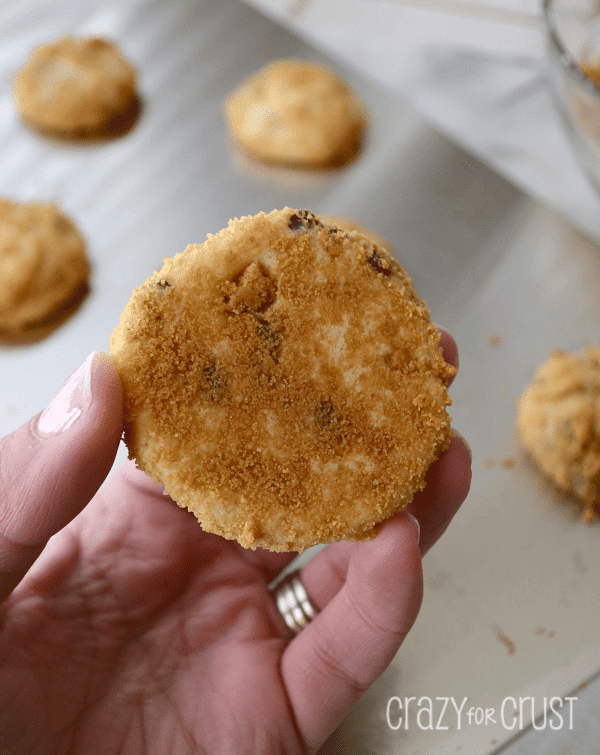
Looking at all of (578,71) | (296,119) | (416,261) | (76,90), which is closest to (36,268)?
(76,90)

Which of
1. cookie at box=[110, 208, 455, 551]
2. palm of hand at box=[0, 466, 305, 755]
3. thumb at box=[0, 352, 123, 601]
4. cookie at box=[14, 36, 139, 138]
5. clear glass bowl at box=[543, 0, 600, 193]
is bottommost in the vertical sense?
palm of hand at box=[0, 466, 305, 755]

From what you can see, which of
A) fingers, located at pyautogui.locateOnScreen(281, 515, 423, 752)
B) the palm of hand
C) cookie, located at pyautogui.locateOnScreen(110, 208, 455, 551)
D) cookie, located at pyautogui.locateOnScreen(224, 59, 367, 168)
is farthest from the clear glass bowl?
the palm of hand

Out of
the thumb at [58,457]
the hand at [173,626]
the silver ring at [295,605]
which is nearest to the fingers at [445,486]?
the hand at [173,626]

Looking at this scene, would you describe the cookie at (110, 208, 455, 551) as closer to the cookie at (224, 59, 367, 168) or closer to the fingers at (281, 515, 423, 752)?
the fingers at (281, 515, 423, 752)

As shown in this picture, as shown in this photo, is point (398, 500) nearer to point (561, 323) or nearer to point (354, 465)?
point (354, 465)

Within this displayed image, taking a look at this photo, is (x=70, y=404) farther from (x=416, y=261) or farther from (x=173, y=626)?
(x=416, y=261)

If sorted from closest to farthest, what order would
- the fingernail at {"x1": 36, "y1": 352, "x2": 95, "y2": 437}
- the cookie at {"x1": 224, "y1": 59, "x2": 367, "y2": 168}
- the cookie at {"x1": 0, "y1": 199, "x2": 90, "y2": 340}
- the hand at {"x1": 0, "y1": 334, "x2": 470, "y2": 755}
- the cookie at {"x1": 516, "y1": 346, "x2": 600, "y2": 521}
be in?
1. the fingernail at {"x1": 36, "y1": 352, "x2": 95, "y2": 437}
2. the hand at {"x1": 0, "y1": 334, "x2": 470, "y2": 755}
3. the cookie at {"x1": 516, "y1": 346, "x2": 600, "y2": 521}
4. the cookie at {"x1": 0, "y1": 199, "x2": 90, "y2": 340}
5. the cookie at {"x1": 224, "y1": 59, "x2": 367, "y2": 168}
